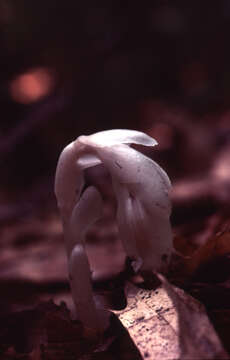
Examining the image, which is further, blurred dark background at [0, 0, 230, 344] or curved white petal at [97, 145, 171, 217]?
blurred dark background at [0, 0, 230, 344]

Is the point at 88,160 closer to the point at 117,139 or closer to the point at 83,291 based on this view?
the point at 117,139

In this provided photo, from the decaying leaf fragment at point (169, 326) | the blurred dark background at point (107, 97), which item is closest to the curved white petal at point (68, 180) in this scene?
the decaying leaf fragment at point (169, 326)

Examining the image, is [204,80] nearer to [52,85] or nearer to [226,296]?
[52,85]

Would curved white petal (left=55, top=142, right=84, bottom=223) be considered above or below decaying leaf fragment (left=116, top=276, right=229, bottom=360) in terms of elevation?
above

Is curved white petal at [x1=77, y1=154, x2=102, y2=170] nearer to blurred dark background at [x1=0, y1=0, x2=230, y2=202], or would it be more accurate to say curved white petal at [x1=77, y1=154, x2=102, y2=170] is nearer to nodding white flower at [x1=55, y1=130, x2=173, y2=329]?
nodding white flower at [x1=55, y1=130, x2=173, y2=329]

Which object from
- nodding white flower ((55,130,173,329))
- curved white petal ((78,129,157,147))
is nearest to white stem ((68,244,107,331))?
nodding white flower ((55,130,173,329))

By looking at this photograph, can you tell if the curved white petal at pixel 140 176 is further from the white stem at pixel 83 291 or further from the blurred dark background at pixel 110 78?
the blurred dark background at pixel 110 78

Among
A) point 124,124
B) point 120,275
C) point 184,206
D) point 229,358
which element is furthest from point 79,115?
point 229,358
